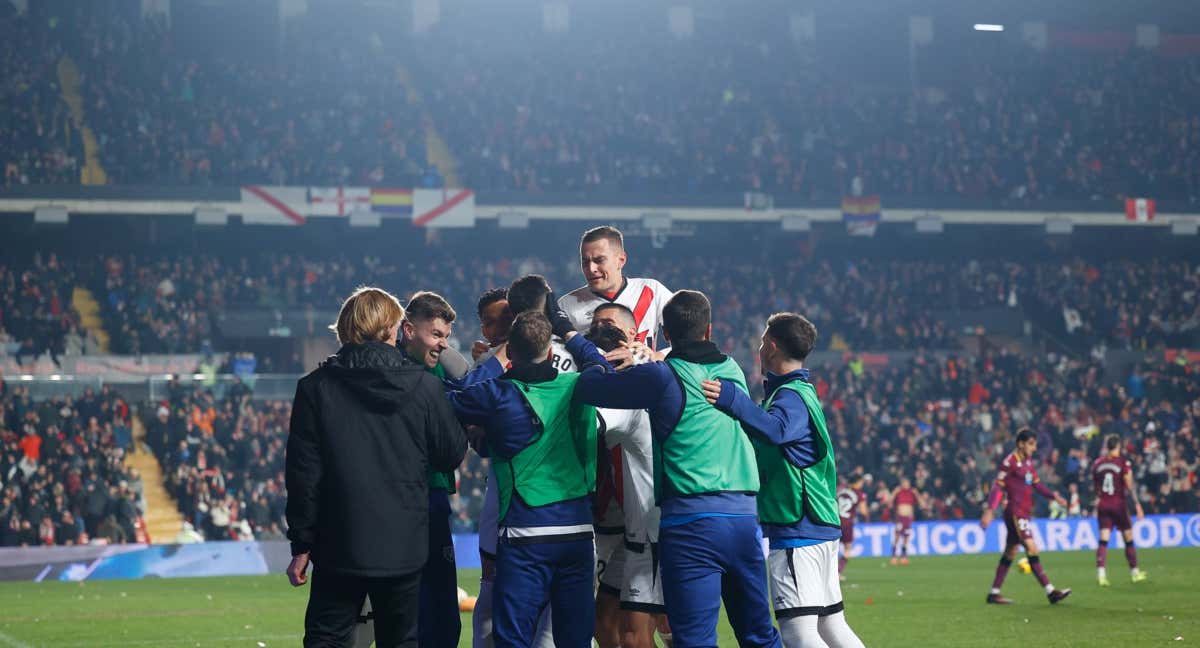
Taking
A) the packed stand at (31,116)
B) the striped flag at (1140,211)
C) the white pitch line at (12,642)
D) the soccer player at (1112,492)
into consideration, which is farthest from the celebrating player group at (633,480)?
the striped flag at (1140,211)

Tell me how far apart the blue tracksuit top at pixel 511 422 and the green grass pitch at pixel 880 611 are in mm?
7002

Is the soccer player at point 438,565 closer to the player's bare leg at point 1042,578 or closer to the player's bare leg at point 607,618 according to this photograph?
the player's bare leg at point 607,618

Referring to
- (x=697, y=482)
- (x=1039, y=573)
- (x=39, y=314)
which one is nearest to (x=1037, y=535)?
(x=1039, y=573)

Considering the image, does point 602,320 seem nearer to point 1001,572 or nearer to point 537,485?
point 537,485

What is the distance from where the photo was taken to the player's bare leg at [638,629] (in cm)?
795

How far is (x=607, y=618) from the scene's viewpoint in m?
8.48

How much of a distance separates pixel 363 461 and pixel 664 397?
1586mm

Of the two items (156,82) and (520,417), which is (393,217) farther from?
(520,417)

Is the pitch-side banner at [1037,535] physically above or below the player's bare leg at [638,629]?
below

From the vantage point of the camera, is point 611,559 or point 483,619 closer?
point 483,619

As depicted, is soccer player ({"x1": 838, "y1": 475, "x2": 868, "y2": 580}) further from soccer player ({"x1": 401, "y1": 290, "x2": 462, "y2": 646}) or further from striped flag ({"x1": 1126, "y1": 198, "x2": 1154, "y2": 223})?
striped flag ({"x1": 1126, "y1": 198, "x2": 1154, "y2": 223})

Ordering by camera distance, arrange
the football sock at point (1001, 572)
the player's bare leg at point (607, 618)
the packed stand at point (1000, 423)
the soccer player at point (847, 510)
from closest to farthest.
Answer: the player's bare leg at point (607, 618), the football sock at point (1001, 572), the soccer player at point (847, 510), the packed stand at point (1000, 423)

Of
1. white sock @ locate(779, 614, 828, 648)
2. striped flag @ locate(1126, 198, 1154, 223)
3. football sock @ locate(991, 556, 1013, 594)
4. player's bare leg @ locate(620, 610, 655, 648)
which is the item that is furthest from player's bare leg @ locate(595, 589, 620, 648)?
striped flag @ locate(1126, 198, 1154, 223)

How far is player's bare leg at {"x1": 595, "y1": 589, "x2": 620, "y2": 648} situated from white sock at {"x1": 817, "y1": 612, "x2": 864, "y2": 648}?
1.36 metres
